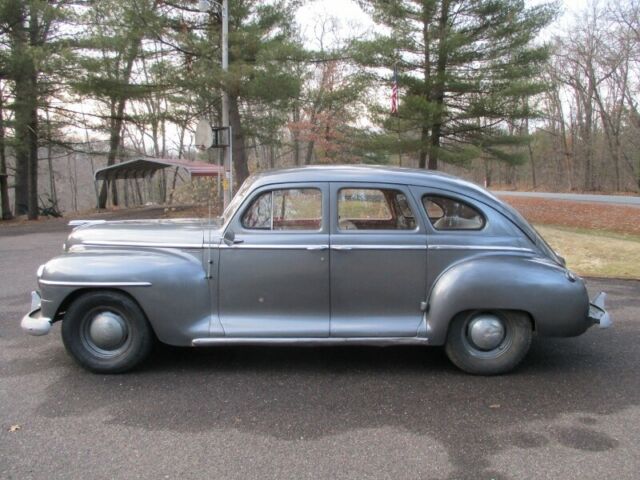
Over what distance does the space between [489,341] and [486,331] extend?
0.09 metres

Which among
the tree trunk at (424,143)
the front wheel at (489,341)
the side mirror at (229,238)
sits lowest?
the front wheel at (489,341)

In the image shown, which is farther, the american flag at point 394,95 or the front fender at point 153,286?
the american flag at point 394,95

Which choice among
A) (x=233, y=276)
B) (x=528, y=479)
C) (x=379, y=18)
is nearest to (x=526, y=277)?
(x=528, y=479)

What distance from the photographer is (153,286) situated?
415 cm

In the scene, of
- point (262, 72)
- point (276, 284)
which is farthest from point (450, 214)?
point (262, 72)

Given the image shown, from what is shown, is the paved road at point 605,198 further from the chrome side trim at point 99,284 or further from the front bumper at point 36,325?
the front bumper at point 36,325

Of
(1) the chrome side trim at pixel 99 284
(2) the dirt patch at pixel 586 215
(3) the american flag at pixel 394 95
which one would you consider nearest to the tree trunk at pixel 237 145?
(3) the american flag at pixel 394 95

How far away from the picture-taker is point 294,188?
4375mm

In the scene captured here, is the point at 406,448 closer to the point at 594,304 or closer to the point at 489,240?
the point at 489,240

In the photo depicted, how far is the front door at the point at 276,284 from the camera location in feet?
13.8

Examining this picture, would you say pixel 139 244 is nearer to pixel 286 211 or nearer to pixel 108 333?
pixel 108 333

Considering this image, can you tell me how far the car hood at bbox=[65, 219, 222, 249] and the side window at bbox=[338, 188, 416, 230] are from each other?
3.55 ft

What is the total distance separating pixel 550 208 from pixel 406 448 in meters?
23.1

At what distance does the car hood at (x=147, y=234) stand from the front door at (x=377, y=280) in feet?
3.47
